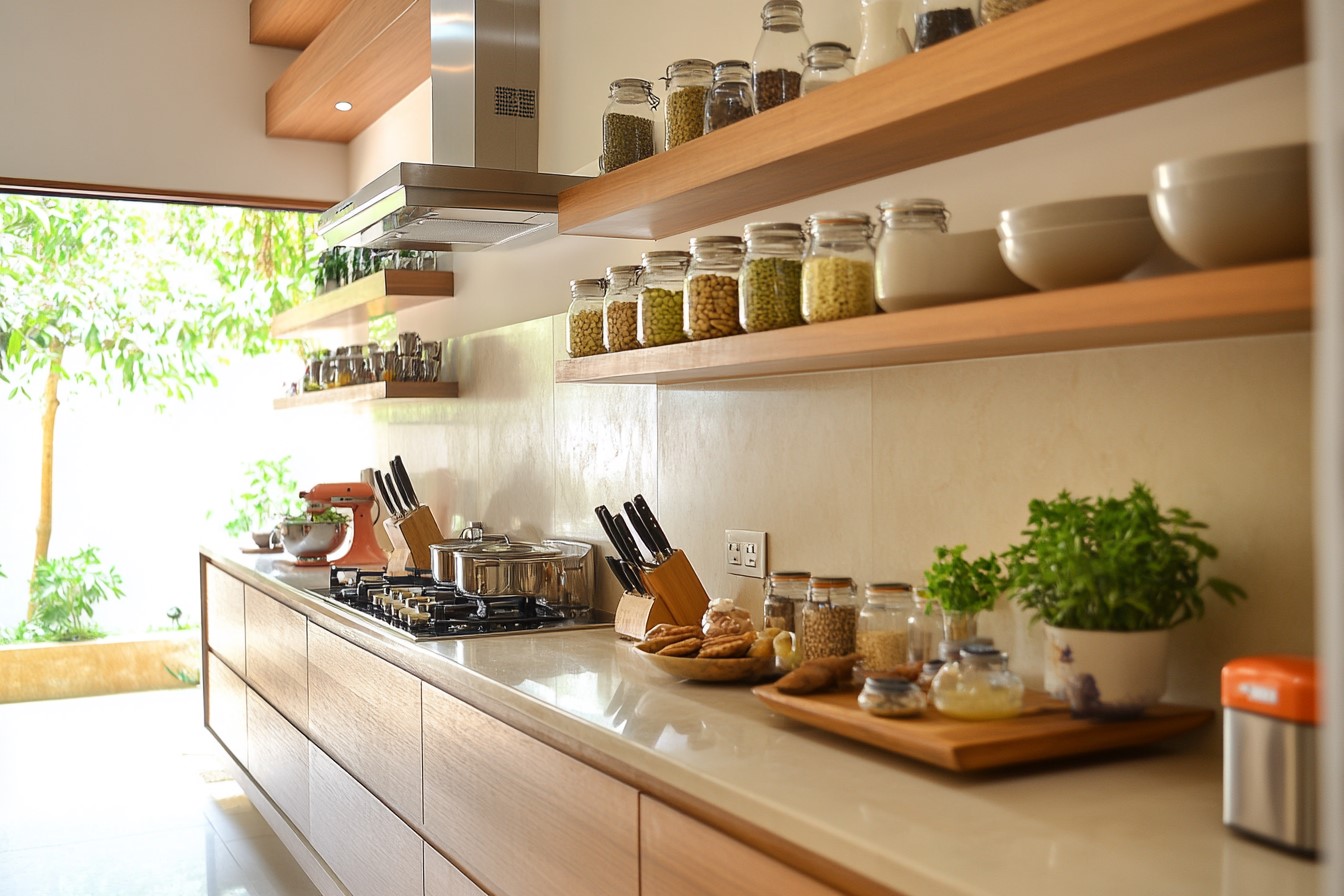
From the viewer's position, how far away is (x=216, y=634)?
4.51m

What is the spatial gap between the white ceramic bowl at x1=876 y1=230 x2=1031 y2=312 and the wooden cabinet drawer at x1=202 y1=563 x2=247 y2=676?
306 centimetres

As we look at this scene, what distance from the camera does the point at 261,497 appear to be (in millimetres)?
6863

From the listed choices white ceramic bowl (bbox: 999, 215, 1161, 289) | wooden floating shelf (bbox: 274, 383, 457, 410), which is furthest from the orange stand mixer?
white ceramic bowl (bbox: 999, 215, 1161, 289)

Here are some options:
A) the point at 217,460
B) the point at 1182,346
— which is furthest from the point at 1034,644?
the point at 217,460

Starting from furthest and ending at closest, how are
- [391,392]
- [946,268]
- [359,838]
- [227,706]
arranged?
[227,706] → [391,392] → [359,838] → [946,268]

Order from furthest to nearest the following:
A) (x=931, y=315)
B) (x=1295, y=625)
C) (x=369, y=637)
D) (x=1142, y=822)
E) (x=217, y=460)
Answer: (x=217, y=460), (x=369, y=637), (x=931, y=315), (x=1295, y=625), (x=1142, y=822)

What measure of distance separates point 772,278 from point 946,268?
0.36 m

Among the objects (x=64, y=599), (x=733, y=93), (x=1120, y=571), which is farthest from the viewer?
(x=64, y=599)

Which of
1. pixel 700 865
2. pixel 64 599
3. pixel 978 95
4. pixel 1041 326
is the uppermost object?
pixel 978 95

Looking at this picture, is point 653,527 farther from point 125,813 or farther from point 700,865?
point 125,813

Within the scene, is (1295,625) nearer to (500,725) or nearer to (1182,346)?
(1182,346)

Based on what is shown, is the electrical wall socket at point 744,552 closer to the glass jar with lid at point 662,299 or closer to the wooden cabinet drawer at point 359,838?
the glass jar with lid at point 662,299

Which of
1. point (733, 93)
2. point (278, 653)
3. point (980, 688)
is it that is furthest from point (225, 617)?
point (980, 688)

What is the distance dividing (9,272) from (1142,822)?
658 centimetres
